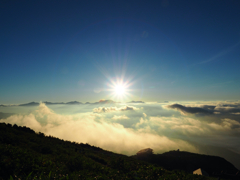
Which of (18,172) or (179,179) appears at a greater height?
(179,179)

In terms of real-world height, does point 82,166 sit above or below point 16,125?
below

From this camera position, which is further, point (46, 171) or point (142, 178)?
point (142, 178)

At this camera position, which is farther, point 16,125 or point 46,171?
point 16,125

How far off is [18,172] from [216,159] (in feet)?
303

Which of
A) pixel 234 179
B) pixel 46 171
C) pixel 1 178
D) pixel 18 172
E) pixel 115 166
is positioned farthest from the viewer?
pixel 234 179

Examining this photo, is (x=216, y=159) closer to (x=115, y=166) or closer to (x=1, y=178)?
(x=115, y=166)

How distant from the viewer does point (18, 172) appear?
773 cm

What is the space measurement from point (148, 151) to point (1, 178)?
77.4 meters

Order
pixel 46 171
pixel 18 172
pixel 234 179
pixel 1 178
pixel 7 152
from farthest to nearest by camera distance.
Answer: pixel 234 179, pixel 7 152, pixel 46 171, pixel 18 172, pixel 1 178

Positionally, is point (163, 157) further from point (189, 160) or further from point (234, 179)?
point (234, 179)

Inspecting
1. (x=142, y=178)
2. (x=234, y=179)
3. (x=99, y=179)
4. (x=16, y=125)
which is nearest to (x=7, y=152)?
(x=99, y=179)

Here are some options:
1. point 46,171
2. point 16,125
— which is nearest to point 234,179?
point 46,171

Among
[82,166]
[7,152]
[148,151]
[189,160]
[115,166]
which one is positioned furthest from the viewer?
[148,151]

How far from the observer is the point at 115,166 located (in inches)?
687
